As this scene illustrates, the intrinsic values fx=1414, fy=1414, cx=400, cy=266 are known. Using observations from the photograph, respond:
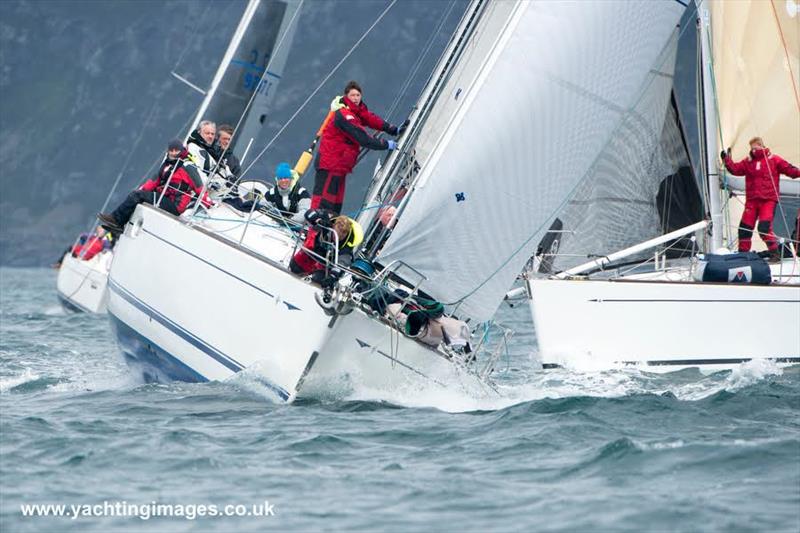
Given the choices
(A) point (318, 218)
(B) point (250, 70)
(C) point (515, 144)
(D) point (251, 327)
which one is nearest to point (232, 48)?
(B) point (250, 70)

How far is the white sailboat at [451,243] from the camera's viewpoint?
855 centimetres

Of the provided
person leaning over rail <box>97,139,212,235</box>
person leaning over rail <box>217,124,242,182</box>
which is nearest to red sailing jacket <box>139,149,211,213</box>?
person leaning over rail <box>97,139,212,235</box>

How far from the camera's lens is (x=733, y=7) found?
13547 mm

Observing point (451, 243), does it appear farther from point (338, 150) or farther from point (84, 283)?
point (84, 283)

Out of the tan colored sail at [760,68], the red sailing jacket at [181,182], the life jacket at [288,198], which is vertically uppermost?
the tan colored sail at [760,68]

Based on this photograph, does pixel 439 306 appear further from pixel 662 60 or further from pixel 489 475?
pixel 662 60

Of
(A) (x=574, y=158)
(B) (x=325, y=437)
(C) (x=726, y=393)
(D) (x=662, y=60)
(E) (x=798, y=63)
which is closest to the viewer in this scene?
(B) (x=325, y=437)

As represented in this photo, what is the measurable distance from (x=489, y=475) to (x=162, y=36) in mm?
55148

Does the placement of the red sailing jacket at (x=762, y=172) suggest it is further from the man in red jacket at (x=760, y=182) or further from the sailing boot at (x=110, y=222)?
the sailing boot at (x=110, y=222)

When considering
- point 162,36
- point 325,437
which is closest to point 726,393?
point 325,437

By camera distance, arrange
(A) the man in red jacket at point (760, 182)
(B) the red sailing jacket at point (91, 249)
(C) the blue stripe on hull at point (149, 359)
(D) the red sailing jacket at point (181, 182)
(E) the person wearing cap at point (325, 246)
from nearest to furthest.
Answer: (E) the person wearing cap at point (325, 246) → (C) the blue stripe on hull at point (149, 359) → (D) the red sailing jacket at point (181, 182) → (A) the man in red jacket at point (760, 182) → (B) the red sailing jacket at point (91, 249)

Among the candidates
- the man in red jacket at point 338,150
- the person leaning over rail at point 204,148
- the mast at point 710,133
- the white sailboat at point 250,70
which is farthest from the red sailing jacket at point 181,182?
the white sailboat at point 250,70

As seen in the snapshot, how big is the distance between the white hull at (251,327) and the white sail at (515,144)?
609 millimetres

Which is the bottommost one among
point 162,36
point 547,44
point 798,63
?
point 162,36
